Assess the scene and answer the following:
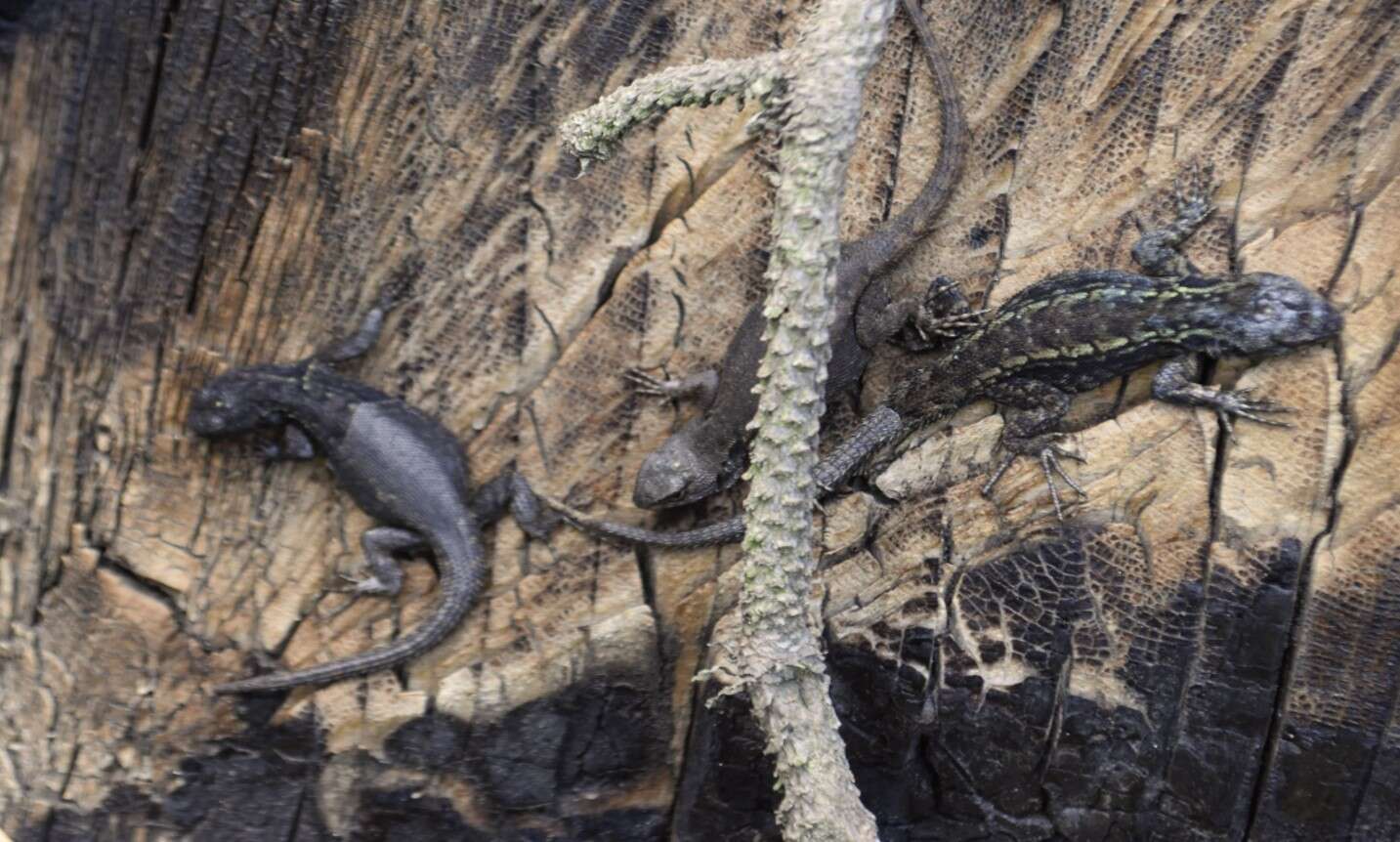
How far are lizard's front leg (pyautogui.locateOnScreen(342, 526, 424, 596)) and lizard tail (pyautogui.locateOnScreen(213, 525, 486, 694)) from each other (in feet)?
0.37

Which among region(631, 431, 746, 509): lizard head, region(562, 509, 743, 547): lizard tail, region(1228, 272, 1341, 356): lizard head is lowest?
region(562, 509, 743, 547): lizard tail

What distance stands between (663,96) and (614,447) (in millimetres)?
1238

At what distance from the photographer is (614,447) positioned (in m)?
3.29

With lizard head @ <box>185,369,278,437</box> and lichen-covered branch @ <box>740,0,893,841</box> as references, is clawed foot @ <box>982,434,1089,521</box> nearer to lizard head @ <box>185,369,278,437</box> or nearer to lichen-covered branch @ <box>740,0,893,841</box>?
lichen-covered branch @ <box>740,0,893,841</box>

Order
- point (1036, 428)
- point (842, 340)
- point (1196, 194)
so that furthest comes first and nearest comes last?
1. point (842, 340)
2. point (1036, 428)
3. point (1196, 194)

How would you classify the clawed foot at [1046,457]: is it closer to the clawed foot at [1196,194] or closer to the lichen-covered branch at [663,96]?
the clawed foot at [1196,194]

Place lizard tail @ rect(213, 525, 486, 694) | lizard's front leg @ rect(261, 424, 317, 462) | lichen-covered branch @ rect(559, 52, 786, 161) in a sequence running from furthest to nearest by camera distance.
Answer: lizard's front leg @ rect(261, 424, 317, 462), lizard tail @ rect(213, 525, 486, 694), lichen-covered branch @ rect(559, 52, 786, 161)

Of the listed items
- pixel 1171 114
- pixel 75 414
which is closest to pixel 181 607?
pixel 75 414

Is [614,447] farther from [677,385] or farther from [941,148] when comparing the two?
[941,148]

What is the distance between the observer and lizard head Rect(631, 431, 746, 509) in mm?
3176

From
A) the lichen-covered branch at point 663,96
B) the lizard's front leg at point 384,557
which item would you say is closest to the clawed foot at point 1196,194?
the lichen-covered branch at point 663,96

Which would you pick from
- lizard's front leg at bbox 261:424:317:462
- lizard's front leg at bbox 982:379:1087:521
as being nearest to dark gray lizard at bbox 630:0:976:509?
lizard's front leg at bbox 982:379:1087:521

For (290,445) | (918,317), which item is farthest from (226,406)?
(918,317)

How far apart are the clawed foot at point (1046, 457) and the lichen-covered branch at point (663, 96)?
47.1 inches
